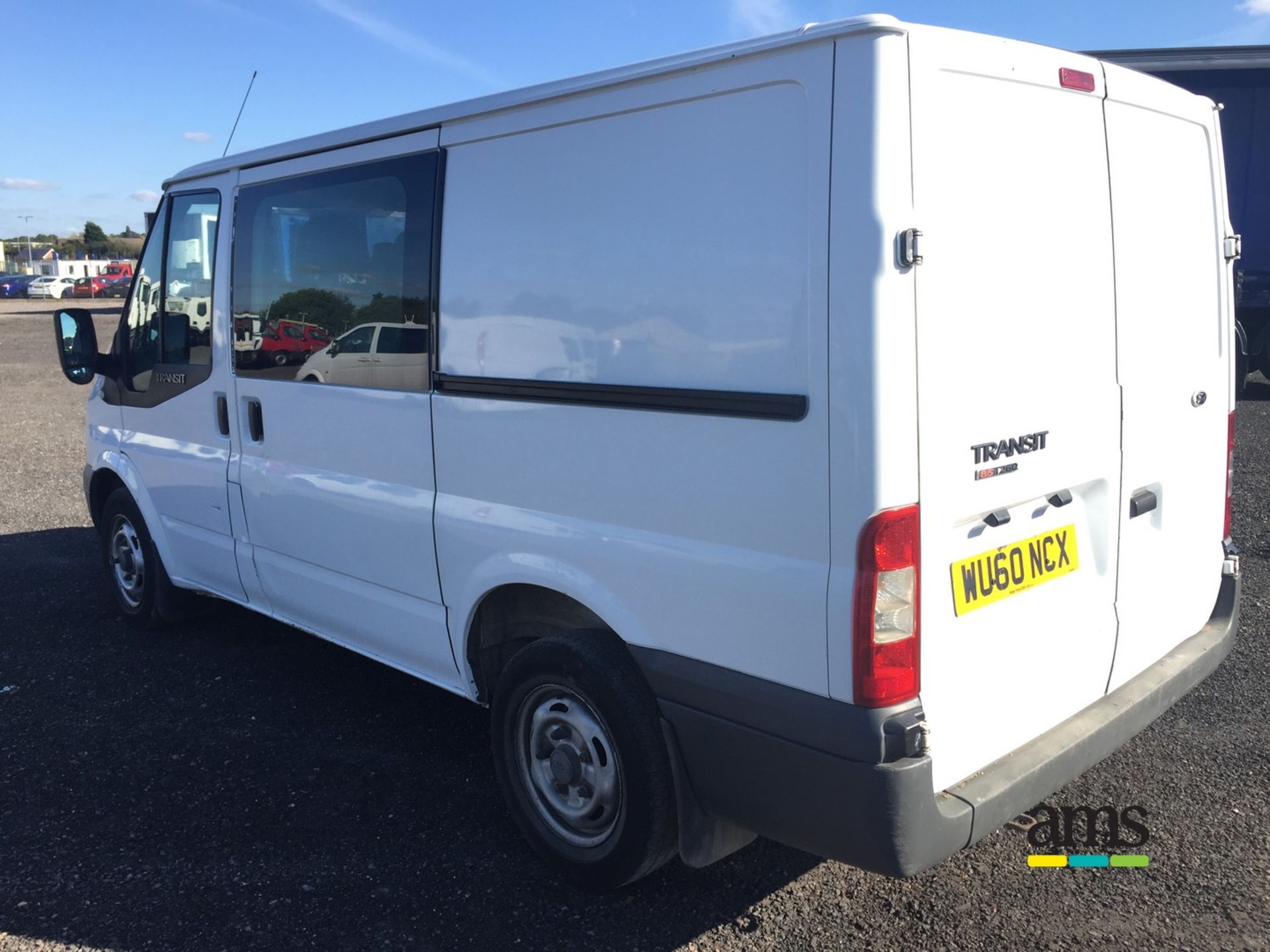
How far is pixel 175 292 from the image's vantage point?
479 cm

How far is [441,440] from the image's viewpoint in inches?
134

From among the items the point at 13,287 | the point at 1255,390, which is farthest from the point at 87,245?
the point at 1255,390

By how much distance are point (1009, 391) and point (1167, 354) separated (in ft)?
2.92

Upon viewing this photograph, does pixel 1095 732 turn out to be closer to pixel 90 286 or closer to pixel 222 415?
pixel 222 415

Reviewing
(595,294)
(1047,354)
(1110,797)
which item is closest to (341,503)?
(595,294)

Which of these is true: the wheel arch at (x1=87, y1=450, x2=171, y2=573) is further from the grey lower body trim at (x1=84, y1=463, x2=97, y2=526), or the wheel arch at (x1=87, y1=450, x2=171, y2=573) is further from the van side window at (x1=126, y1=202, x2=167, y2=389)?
the van side window at (x1=126, y1=202, x2=167, y2=389)

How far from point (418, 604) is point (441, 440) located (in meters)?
0.61

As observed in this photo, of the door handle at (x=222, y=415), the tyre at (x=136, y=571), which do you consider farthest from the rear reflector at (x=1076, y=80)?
the tyre at (x=136, y=571)

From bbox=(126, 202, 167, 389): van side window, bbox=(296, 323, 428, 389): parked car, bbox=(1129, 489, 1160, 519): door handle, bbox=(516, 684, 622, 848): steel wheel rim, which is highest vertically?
bbox=(126, 202, 167, 389): van side window

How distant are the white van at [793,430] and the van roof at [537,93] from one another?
0.05 ft

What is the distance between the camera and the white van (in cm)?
237

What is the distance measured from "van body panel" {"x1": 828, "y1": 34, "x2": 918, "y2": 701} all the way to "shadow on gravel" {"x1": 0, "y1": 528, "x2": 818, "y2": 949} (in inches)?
57.7

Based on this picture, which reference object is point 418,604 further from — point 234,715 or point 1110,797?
point 1110,797

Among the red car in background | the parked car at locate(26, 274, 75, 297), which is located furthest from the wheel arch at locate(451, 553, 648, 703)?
the parked car at locate(26, 274, 75, 297)
